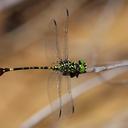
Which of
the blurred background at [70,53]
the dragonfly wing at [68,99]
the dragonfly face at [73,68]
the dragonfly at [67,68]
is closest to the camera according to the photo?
the dragonfly at [67,68]

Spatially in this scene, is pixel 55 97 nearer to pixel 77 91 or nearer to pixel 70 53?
pixel 77 91

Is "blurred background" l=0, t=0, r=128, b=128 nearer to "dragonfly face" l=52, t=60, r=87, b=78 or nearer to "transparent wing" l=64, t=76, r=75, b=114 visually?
"transparent wing" l=64, t=76, r=75, b=114

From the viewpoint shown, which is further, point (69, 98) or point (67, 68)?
point (69, 98)

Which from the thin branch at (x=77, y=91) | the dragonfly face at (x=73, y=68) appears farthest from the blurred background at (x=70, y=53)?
the dragonfly face at (x=73, y=68)

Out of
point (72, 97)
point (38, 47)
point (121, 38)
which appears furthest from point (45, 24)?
point (72, 97)

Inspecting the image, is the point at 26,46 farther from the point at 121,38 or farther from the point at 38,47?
the point at 121,38

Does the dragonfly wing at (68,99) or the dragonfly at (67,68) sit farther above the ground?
the dragonfly at (67,68)

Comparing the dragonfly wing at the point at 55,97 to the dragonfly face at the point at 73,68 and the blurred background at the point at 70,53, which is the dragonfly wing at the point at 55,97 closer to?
the blurred background at the point at 70,53

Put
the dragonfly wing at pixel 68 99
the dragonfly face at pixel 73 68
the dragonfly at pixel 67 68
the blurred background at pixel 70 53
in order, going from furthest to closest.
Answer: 1. the blurred background at pixel 70 53
2. the dragonfly wing at pixel 68 99
3. the dragonfly face at pixel 73 68
4. the dragonfly at pixel 67 68

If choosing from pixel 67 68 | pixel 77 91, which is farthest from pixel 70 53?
pixel 67 68
